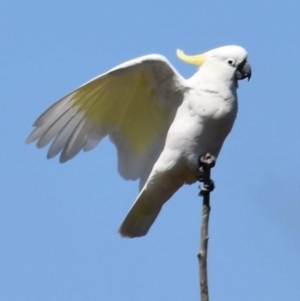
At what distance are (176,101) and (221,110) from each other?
1.04ft

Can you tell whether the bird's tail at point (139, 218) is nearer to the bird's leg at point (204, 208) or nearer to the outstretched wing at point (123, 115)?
the outstretched wing at point (123, 115)

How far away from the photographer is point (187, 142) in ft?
13.5

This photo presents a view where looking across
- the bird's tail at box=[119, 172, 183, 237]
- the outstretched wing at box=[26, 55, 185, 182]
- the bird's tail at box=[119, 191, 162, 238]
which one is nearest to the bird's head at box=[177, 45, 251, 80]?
the outstretched wing at box=[26, 55, 185, 182]

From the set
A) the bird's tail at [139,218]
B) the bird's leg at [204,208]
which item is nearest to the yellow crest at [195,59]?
the bird's leg at [204,208]

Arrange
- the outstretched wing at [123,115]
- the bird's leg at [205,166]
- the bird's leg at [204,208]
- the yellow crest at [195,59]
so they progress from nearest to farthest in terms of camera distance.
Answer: the bird's leg at [204,208]
the bird's leg at [205,166]
the outstretched wing at [123,115]
the yellow crest at [195,59]

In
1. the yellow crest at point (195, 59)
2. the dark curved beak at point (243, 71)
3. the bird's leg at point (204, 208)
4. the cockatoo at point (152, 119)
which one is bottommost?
the bird's leg at point (204, 208)

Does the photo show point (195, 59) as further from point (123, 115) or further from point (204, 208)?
point (204, 208)

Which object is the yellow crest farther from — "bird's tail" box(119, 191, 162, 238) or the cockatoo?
"bird's tail" box(119, 191, 162, 238)

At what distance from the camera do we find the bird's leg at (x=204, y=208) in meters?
3.01

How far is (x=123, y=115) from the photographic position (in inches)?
173

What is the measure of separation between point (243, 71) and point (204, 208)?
3.66 ft

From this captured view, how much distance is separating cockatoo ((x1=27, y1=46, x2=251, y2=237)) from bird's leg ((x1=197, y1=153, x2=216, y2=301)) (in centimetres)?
6

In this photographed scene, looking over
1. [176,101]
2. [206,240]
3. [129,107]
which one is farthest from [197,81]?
[206,240]

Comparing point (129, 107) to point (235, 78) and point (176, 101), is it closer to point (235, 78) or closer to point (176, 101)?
point (176, 101)
